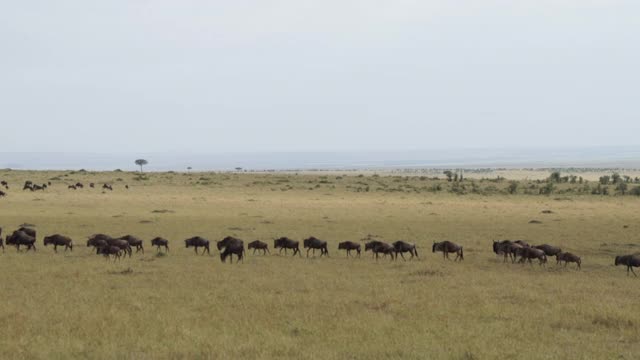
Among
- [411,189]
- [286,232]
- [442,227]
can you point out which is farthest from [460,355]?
[411,189]

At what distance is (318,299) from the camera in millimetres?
17828

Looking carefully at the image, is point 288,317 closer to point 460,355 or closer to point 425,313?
point 425,313

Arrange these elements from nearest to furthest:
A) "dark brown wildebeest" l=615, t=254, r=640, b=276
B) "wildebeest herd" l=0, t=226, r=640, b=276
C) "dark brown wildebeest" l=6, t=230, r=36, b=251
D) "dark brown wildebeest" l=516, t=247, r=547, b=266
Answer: "dark brown wildebeest" l=615, t=254, r=640, b=276, "dark brown wildebeest" l=516, t=247, r=547, b=266, "wildebeest herd" l=0, t=226, r=640, b=276, "dark brown wildebeest" l=6, t=230, r=36, b=251

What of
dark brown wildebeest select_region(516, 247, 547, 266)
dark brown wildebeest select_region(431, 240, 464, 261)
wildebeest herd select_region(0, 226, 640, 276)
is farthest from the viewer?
dark brown wildebeest select_region(431, 240, 464, 261)

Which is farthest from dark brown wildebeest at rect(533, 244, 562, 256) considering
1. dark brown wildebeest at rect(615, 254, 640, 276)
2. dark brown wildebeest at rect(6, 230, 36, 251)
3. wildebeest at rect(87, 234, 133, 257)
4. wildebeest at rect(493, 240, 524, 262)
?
dark brown wildebeest at rect(6, 230, 36, 251)

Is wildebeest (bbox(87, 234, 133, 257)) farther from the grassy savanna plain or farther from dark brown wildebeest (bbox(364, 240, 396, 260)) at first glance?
dark brown wildebeest (bbox(364, 240, 396, 260))

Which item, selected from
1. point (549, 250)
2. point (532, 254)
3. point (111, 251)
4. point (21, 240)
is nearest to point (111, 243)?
point (111, 251)

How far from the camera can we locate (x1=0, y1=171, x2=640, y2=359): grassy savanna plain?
1327cm

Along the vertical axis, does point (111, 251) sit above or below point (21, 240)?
below

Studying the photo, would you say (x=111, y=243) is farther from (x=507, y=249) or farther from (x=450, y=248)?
(x=507, y=249)

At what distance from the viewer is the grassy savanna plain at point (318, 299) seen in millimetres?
13273

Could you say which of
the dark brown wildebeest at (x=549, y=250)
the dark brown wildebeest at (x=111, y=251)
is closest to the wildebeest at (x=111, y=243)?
the dark brown wildebeest at (x=111, y=251)

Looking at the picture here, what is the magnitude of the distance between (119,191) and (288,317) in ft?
180

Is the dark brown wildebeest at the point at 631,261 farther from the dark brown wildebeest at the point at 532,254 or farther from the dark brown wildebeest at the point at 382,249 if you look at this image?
the dark brown wildebeest at the point at 382,249
